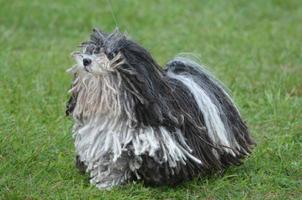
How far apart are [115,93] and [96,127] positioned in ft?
0.80

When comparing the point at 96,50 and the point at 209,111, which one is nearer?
the point at 96,50

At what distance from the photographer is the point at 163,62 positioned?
8.12m

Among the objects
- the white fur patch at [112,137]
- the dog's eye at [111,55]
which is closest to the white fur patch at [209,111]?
the white fur patch at [112,137]

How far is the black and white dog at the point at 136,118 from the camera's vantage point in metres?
4.53

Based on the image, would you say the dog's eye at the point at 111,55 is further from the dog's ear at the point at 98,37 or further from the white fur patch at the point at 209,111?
the white fur patch at the point at 209,111

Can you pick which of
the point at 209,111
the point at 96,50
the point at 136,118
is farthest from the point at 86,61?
the point at 209,111

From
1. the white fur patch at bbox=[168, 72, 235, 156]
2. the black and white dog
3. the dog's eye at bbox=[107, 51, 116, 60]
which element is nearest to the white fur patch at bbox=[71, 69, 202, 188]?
the black and white dog

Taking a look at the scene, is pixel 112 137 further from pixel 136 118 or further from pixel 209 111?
pixel 209 111

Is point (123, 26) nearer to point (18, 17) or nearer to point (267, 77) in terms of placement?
point (18, 17)

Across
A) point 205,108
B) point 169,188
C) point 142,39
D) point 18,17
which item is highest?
point 18,17

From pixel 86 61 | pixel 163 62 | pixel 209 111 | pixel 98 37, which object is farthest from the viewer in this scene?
pixel 163 62

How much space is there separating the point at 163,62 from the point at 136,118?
3.62 metres

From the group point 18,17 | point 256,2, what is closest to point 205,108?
point 18,17

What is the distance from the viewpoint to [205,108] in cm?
484
